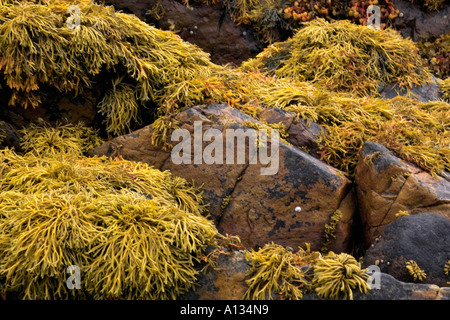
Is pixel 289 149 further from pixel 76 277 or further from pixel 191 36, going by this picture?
pixel 191 36

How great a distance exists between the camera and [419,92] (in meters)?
7.00

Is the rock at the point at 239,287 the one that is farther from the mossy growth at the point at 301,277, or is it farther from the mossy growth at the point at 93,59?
the mossy growth at the point at 93,59

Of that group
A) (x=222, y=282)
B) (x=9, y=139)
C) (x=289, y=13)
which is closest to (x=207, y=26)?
(x=289, y=13)

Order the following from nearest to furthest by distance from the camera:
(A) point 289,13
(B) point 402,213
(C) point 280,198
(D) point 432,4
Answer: (B) point 402,213
(C) point 280,198
(D) point 432,4
(A) point 289,13

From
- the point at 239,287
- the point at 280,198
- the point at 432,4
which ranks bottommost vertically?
the point at 239,287

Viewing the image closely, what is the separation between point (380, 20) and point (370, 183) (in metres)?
4.60

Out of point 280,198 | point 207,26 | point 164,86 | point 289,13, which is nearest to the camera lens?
point 280,198

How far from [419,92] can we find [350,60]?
1.11 m

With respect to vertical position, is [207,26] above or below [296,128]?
above

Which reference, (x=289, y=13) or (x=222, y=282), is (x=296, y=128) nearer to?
(x=222, y=282)

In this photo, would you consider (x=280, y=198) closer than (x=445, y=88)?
Yes

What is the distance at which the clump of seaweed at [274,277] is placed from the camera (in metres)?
3.64

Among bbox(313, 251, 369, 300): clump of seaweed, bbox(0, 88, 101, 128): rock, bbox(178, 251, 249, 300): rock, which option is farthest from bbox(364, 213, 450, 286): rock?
bbox(0, 88, 101, 128): rock

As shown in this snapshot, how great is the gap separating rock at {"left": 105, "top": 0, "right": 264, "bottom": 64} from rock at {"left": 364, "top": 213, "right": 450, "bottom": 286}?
5.33 meters
